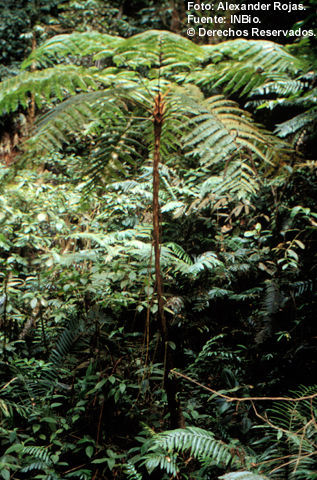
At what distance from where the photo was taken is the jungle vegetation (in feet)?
4.63

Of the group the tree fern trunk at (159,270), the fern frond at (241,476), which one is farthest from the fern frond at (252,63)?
the fern frond at (241,476)

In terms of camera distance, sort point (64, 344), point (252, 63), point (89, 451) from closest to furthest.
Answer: point (252, 63) → point (89, 451) → point (64, 344)

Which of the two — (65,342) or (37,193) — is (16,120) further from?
(65,342)

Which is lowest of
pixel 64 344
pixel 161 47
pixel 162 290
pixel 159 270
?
pixel 64 344

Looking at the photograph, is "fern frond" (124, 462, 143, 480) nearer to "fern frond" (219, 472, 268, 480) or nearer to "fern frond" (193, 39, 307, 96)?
"fern frond" (219, 472, 268, 480)

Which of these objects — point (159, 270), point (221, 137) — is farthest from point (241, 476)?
point (221, 137)

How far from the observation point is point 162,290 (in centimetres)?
180

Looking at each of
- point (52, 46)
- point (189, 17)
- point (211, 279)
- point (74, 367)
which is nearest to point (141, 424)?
point (74, 367)

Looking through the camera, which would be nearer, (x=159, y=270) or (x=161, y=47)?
(x=161, y=47)

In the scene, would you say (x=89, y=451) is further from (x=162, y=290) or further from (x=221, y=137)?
(x=221, y=137)

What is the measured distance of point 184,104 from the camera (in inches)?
53.9

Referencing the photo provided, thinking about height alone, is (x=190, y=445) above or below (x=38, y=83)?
below

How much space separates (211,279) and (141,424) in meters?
1.39

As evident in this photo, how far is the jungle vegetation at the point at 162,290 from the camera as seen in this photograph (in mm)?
1412
